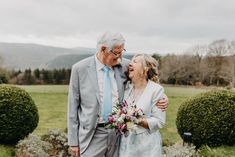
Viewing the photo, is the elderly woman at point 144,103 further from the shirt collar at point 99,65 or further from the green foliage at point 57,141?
the green foliage at point 57,141

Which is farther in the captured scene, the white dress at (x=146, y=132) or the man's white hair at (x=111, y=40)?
the white dress at (x=146, y=132)

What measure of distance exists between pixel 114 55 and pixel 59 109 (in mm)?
15531

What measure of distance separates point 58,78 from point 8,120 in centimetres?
1725

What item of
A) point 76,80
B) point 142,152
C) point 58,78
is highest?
point 76,80

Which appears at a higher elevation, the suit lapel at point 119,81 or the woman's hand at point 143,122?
the suit lapel at point 119,81

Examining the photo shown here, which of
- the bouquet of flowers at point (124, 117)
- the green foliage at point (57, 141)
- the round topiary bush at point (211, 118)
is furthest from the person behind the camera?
the green foliage at point (57, 141)

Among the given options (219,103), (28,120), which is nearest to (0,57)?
(28,120)

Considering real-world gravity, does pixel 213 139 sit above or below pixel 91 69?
below

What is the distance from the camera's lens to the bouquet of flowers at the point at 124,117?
176 inches

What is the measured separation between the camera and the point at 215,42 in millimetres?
36250

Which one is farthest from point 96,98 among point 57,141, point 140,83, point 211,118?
point 57,141

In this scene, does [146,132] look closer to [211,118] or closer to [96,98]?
[96,98]

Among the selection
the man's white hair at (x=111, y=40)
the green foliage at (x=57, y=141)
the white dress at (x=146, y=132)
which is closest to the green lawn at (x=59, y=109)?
the green foliage at (x=57, y=141)

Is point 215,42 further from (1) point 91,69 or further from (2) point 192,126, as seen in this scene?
(1) point 91,69
